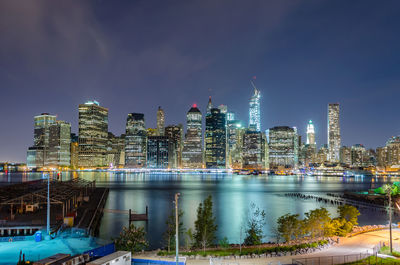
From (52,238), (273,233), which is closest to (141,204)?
(273,233)

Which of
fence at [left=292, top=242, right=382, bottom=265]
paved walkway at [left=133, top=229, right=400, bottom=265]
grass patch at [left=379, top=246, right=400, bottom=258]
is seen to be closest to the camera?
fence at [left=292, top=242, right=382, bottom=265]

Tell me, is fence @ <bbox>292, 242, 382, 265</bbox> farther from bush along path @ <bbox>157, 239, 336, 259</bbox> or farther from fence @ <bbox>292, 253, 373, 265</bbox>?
bush along path @ <bbox>157, 239, 336, 259</bbox>

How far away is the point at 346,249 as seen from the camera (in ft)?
96.6

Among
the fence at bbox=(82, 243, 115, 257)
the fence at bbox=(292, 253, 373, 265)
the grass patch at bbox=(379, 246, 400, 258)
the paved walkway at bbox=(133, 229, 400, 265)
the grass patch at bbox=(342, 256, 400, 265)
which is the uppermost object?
the fence at bbox=(82, 243, 115, 257)

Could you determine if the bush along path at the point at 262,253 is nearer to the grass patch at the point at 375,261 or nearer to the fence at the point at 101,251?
the fence at the point at 101,251

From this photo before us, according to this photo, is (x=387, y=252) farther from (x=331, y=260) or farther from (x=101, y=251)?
(x=101, y=251)

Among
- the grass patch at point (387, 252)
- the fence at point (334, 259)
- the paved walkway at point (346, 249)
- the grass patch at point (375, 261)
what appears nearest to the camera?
the grass patch at point (375, 261)

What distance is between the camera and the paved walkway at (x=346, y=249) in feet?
83.3

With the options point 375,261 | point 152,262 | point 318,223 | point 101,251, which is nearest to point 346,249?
point 375,261

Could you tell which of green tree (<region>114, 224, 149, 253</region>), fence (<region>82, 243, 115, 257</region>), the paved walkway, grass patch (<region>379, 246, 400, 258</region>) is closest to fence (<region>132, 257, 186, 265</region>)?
the paved walkway

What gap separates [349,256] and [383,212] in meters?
53.3

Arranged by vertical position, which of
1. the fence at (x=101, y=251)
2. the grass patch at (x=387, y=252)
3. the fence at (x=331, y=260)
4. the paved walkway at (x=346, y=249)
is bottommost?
the paved walkway at (x=346, y=249)

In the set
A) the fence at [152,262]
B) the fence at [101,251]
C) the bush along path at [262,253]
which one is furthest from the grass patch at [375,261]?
the fence at [101,251]

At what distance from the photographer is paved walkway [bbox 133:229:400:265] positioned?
2538cm
